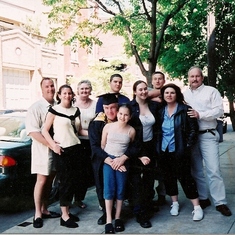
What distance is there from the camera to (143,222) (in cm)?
382

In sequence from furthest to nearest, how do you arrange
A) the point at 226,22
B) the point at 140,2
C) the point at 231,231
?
the point at 226,22 → the point at 140,2 → the point at 231,231

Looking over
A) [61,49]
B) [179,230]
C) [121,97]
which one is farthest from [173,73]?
[179,230]

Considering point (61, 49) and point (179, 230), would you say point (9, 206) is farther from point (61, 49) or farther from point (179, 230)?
point (61, 49)

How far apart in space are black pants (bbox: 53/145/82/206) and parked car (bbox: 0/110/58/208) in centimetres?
82

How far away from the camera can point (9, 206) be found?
15.9 feet

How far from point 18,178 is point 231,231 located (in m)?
2.52

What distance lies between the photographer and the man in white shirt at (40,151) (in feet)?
13.0

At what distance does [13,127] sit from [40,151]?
124cm

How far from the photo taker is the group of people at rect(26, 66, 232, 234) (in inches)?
150

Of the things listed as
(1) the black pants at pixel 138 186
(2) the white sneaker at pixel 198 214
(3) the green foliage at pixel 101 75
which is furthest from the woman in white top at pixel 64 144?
(3) the green foliage at pixel 101 75

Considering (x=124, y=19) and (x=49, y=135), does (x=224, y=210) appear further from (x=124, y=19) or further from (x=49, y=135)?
(x=124, y=19)

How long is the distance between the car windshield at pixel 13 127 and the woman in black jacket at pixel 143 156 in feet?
5.45

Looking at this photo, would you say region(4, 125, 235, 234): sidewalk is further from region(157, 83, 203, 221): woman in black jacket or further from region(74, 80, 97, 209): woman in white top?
region(74, 80, 97, 209): woman in white top

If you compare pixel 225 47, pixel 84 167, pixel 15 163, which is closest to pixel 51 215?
pixel 84 167
